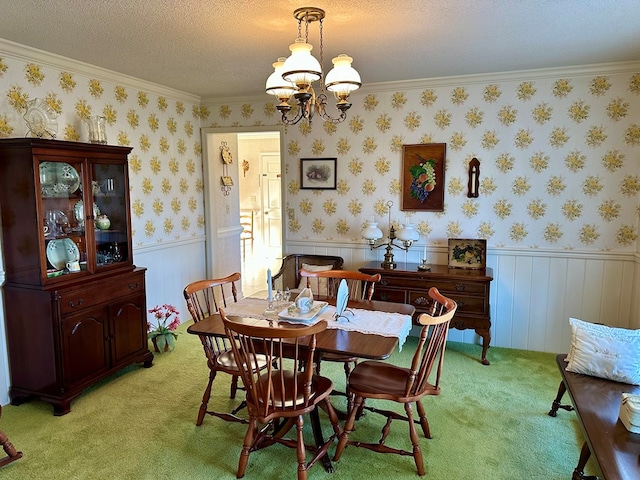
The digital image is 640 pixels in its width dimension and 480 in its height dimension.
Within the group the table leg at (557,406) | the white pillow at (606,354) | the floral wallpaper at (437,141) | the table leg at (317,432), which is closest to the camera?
the table leg at (317,432)

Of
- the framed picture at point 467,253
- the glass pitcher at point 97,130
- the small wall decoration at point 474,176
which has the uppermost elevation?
the glass pitcher at point 97,130

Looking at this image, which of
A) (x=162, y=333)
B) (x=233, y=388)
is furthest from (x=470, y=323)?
(x=162, y=333)

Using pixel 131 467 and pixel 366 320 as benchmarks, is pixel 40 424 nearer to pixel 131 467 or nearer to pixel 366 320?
pixel 131 467

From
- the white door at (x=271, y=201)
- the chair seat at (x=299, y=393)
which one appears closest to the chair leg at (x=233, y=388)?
the chair seat at (x=299, y=393)

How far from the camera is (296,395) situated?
215cm

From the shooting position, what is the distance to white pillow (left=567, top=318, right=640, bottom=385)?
247 cm

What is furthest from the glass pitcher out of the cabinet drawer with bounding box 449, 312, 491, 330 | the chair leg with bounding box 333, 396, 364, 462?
the cabinet drawer with bounding box 449, 312, 491, 330

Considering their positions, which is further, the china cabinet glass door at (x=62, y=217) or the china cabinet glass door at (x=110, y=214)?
the china cabinet glass door at (x=110, y=214)

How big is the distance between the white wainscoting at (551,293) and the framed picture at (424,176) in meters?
0.43

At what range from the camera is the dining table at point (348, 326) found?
2213mm

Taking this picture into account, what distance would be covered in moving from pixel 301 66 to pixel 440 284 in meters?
2.31

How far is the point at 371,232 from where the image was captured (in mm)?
4191

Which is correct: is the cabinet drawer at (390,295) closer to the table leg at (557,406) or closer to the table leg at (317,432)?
the table leg at (557,406)

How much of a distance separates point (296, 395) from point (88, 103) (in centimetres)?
300
